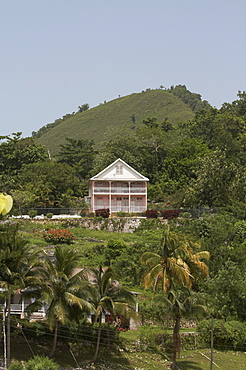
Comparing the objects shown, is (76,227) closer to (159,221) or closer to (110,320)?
(159,221)

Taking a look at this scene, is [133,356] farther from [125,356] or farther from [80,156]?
[80,156]

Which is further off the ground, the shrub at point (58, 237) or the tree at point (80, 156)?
the tree at point (80, 156)

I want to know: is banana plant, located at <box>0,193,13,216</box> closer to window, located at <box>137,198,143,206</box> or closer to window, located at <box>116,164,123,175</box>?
window, located at <box>137,198,143,206</box>

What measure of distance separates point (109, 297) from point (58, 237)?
17576 millimetres

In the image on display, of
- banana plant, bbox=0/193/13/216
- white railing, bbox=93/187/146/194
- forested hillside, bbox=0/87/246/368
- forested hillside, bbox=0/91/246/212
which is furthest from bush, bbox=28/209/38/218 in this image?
banana plant, bbox=0/193/13/216

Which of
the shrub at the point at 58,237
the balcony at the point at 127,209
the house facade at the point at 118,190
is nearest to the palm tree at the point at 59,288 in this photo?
the shrub at the point at 58,237

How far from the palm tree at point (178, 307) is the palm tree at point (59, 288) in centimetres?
341

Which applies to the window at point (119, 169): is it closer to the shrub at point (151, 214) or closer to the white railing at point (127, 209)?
the white railing at point (127, 209)

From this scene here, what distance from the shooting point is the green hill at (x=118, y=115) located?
13381 cm

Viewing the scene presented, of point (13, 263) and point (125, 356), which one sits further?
point (125, 356)

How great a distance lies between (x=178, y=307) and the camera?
21.0 metres

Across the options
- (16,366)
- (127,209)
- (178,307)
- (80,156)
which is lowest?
(16,366)

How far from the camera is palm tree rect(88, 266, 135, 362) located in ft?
65.0

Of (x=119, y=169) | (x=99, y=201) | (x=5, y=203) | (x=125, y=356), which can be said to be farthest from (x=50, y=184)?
(x=5, y=203)
